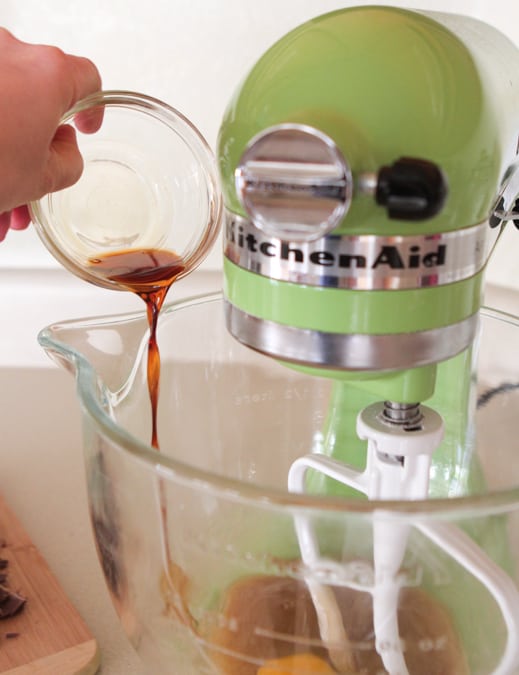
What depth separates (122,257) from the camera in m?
0.60

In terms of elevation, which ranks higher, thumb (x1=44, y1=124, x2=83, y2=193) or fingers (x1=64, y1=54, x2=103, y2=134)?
fingers (x1=64, y1=54, x2=103, y2=134)

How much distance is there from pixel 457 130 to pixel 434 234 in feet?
0.15

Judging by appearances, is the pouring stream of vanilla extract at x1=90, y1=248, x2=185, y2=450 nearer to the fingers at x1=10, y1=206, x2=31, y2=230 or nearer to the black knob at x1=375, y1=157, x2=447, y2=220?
the fingers at x1=10, y1=206, x2=31, y2=230

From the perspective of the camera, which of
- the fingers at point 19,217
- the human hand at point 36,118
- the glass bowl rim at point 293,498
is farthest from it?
the fingers at point 19,217

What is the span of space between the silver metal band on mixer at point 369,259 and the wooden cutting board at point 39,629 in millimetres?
290

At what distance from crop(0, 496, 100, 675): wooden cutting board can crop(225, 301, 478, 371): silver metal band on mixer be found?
256mm

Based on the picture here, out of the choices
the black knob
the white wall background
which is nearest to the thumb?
the black knob

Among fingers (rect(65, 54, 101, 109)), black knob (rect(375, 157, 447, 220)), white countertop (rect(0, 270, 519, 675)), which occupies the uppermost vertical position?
fingers (rect(65, 54, 101, 109))

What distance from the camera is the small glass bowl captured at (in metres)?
0.60

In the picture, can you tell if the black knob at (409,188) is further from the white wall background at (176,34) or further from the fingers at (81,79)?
the white wall background at (176,34)

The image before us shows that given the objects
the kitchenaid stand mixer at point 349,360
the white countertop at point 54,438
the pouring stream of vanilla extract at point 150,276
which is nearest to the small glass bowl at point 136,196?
the pouring stream of vanilla extract at point 150,276

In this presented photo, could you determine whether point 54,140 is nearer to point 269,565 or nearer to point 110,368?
point 110,368

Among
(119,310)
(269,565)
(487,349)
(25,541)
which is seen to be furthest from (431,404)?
(119,310)

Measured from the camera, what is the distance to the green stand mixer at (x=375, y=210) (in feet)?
1.14
